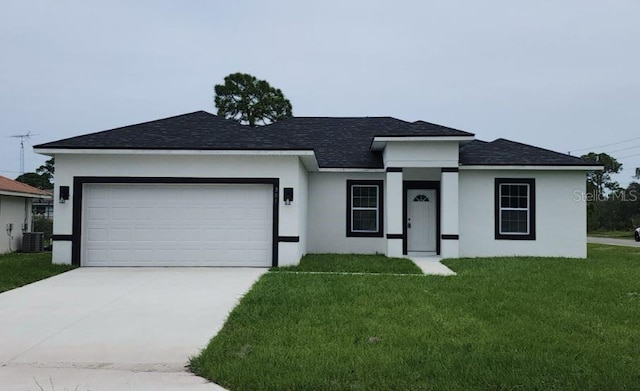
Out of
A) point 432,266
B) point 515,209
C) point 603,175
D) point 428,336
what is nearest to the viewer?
point 428,336

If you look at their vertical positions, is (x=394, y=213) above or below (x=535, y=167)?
below

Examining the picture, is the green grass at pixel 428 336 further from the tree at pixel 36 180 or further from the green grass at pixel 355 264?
the tree at pixel 36 180

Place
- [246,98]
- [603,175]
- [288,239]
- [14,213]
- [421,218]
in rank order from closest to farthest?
[288,239] → [421,218] → [14,213] → [246,98] → [603,175]

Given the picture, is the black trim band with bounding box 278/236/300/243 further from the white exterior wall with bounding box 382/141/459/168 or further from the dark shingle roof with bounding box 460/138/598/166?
the dark shingle roof with bounding box 460/138/598/166

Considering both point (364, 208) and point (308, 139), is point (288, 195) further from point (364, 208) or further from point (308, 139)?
point (308, 139)

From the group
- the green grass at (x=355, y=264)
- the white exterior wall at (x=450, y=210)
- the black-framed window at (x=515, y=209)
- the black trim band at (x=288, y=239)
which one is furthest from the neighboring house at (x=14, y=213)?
the black-framed window at (x=515, y=209)

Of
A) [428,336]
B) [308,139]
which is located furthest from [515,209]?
[428,336]

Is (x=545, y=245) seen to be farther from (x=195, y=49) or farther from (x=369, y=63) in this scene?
(x=195, y=49)

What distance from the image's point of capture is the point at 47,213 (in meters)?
35.6

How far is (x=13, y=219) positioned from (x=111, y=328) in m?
13.5

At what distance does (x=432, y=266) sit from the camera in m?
12.8

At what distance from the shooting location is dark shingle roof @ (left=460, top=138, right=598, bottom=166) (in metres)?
15.2

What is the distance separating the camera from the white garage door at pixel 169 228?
12656 millimetres

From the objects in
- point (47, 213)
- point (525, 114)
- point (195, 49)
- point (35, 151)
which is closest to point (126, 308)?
point (35, 151)
